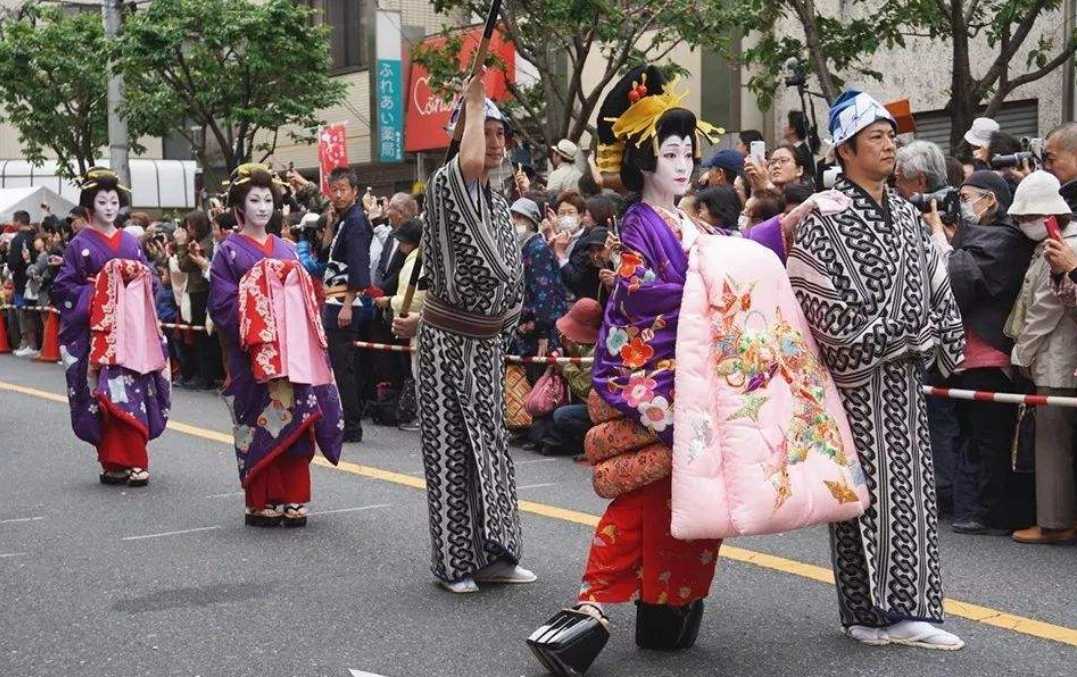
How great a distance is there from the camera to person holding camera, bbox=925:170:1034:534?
7.05 metres

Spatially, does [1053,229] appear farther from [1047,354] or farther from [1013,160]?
[1013,160]

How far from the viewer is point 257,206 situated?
24.8ft

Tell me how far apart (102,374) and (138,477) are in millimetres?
658

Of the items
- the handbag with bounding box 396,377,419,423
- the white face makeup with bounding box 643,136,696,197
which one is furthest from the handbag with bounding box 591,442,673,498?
the handbag with bounding box 396,377,419,423

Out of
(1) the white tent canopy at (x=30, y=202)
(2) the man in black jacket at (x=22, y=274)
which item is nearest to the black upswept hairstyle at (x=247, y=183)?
(2) the man in black jacket at (x=22, y=274)

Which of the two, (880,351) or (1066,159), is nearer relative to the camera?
(880,351)

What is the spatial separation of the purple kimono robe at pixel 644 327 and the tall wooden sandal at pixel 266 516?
3119 mm

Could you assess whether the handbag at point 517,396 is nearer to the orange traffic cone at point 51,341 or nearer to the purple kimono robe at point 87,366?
the purple kimono robe at point 87,366

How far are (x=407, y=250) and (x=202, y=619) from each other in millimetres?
5735

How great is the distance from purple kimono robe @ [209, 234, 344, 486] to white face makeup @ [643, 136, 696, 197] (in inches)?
121

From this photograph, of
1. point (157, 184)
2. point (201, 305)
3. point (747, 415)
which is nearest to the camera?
point (747, 415)

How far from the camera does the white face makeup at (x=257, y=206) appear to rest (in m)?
7.54

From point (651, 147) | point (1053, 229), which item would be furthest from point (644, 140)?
point (1053, 229)

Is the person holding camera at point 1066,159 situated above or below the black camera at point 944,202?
above
